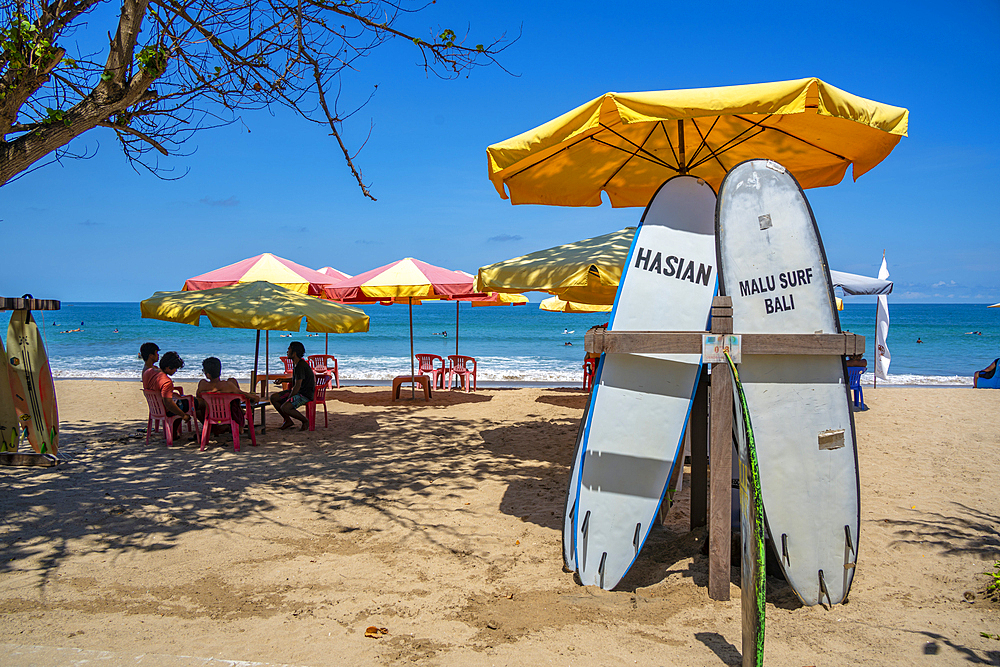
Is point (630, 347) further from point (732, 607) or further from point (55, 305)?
point (55, 305)

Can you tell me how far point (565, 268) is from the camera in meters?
5.13

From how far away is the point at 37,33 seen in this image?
3990mm

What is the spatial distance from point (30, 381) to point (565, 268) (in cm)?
494

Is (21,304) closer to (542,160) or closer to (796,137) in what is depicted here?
(542,160)

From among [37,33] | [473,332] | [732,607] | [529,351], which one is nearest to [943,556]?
[732,607]

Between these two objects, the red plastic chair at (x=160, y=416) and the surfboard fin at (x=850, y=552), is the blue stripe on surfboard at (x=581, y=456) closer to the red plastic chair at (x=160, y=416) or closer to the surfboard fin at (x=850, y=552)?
the surfboard fin at (x=850, y=552)

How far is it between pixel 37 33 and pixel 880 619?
6134mm

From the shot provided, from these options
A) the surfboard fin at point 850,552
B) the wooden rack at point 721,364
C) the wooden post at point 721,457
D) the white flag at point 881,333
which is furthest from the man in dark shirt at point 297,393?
the white flag at point 881,333

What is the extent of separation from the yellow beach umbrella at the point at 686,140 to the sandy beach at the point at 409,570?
8.10 ft

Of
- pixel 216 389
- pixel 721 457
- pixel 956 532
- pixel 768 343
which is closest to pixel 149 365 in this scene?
pixel 216 389

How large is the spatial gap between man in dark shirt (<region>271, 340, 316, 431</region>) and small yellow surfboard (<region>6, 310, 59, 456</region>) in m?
2.60

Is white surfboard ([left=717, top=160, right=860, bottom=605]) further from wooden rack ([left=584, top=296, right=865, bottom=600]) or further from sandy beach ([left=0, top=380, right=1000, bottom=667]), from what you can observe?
sandy beach ([left=0, top=380, right=1000, bottom=667])

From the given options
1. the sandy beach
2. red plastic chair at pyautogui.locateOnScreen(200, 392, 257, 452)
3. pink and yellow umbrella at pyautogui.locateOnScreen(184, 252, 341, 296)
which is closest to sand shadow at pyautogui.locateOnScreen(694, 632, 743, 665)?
the sandy beach

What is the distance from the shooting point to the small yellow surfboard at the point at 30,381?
5.36m
